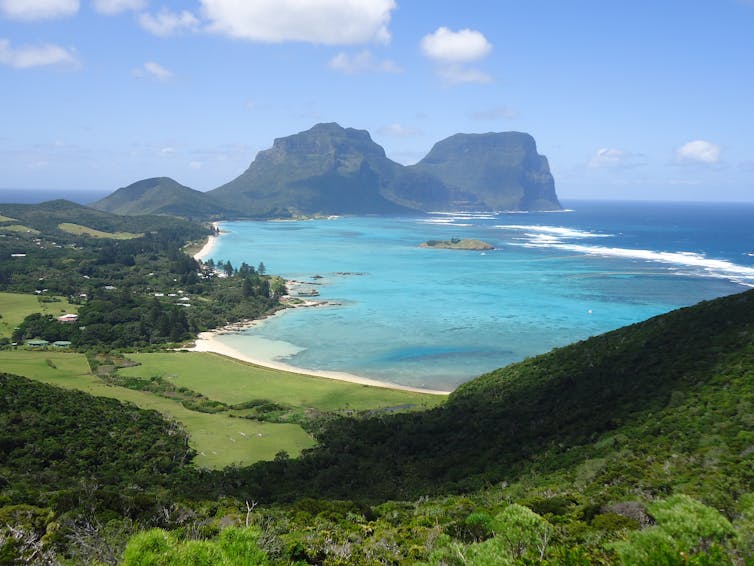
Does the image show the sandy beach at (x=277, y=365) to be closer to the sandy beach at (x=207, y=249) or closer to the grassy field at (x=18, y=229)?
the sandy beach at (x=207, y=249)

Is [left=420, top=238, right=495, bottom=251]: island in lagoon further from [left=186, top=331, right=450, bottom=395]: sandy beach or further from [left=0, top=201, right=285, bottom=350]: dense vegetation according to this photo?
[left=186, top=331, right=450, bottom=395]: sandy beach

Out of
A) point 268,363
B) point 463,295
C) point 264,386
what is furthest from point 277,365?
point 463,295

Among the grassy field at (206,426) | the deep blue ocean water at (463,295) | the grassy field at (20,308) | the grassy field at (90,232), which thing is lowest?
the grassy field at (206,426)

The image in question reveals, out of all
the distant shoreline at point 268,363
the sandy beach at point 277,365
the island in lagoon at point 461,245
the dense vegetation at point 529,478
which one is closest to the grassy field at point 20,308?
the distant shoreline at point 268,363

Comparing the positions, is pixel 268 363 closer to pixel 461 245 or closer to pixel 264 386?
pixel 264 386

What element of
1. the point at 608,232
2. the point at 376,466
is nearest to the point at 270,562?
the point at 376,466

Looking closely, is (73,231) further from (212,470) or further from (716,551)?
(716,551)
